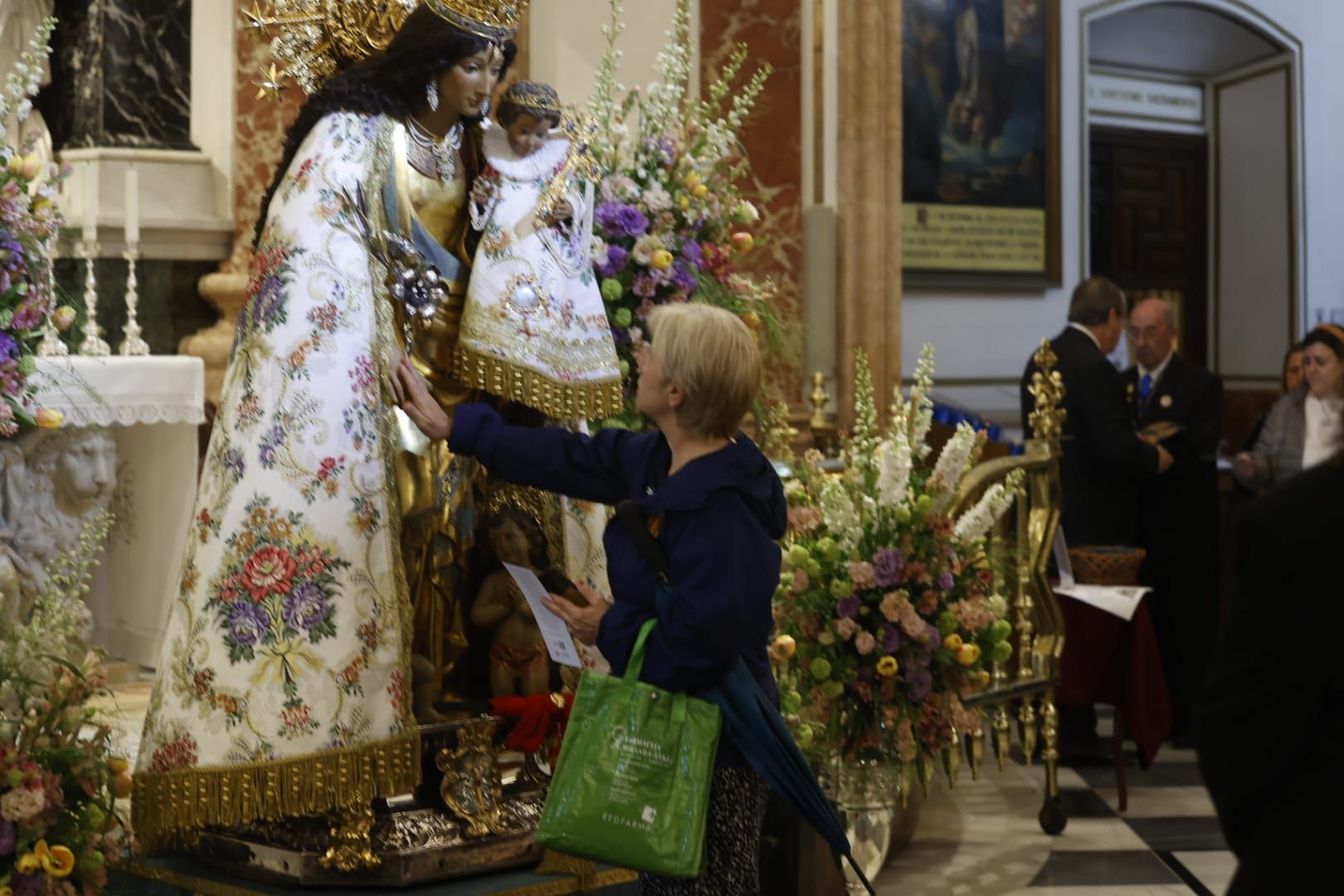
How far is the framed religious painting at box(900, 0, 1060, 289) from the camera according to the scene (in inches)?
393

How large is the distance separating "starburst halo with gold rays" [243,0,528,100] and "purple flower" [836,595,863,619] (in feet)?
5.50

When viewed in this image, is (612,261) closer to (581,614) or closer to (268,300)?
(268,300)

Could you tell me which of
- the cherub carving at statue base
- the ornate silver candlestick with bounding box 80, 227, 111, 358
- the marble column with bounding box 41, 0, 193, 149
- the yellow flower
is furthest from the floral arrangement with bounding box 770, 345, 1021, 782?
the marble column with bounding box 41, 0, 193, 149

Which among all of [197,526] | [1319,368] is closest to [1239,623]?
[197,526]

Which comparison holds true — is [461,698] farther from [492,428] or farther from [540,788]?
[492,428]

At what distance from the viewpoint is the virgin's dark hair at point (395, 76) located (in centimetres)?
373

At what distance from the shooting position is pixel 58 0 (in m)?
7.01

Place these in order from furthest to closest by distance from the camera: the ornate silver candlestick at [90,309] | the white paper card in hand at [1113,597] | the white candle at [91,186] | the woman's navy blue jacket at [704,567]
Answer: the white candle at [91,186] < the white paper card in hand at [1113,597] < the ornate silver candlestick at [90,309] < the woman's navy blue jacket at [704,567]

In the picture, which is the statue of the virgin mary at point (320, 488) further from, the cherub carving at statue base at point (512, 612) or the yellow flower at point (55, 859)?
the yellow flower at point (55, 859)

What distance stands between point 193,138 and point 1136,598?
4.28 metres

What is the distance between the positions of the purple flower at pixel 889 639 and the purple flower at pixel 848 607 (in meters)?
0.09

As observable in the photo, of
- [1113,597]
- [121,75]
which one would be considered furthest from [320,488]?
[121,75]

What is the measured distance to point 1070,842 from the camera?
5602 millimetres

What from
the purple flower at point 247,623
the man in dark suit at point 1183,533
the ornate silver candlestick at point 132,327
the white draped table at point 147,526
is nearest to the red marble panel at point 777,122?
the man in dark suit at point 1183,533
